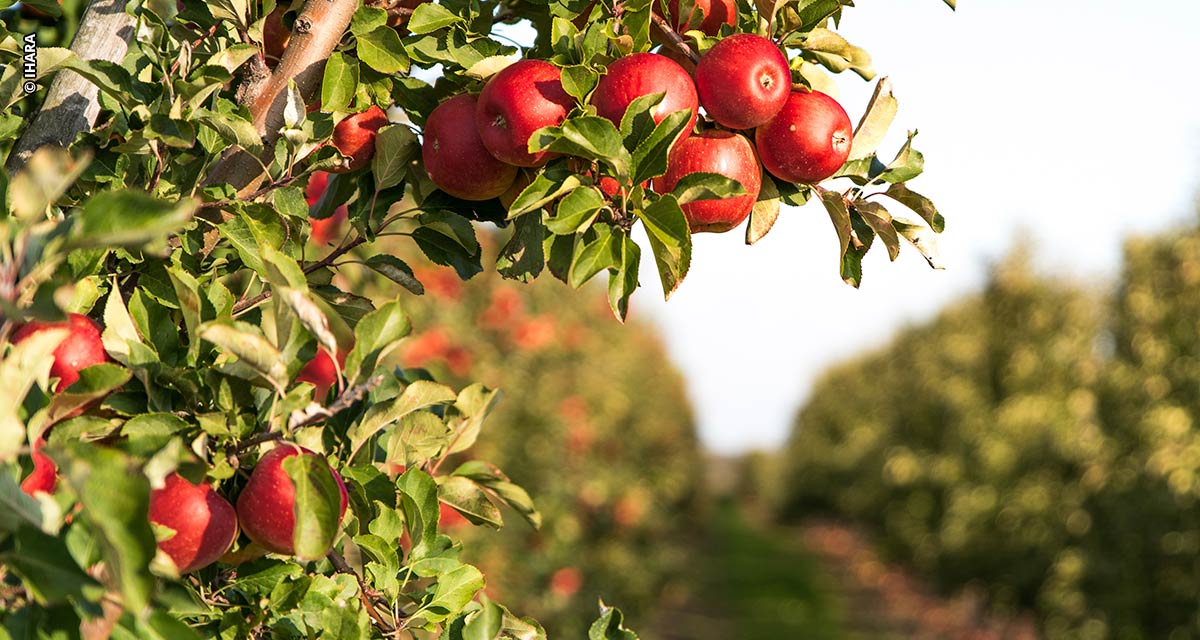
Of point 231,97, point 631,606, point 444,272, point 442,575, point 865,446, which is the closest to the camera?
point 442,575

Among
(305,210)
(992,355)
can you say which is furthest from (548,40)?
(992,355)

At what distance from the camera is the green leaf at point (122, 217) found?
601mm

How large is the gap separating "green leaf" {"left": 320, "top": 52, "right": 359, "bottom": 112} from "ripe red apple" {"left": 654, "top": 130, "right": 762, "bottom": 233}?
1.11 feet

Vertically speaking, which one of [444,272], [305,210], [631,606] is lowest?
[631,606]

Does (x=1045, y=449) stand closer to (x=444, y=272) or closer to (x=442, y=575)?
(x=444, y=272)

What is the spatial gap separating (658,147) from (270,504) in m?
0.47

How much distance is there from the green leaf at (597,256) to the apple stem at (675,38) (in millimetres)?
252

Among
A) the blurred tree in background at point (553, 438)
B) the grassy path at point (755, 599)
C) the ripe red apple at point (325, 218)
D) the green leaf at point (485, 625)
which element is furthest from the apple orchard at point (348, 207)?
the grassy path at point (755, 599)

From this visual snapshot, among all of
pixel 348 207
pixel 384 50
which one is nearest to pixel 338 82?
pixel 384 50

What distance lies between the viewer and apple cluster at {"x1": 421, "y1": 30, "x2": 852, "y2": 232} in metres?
0.97

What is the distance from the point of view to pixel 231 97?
112 cm

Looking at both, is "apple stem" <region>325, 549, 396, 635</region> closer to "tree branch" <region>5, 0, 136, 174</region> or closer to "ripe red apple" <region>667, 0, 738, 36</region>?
"tree branch" <region>5, 0, 136, 174</region>

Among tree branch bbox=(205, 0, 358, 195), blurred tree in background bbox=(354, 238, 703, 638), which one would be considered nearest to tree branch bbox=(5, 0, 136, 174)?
tree branch bbox=(205, 0, 358, 195)

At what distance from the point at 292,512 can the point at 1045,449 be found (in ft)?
34.7
